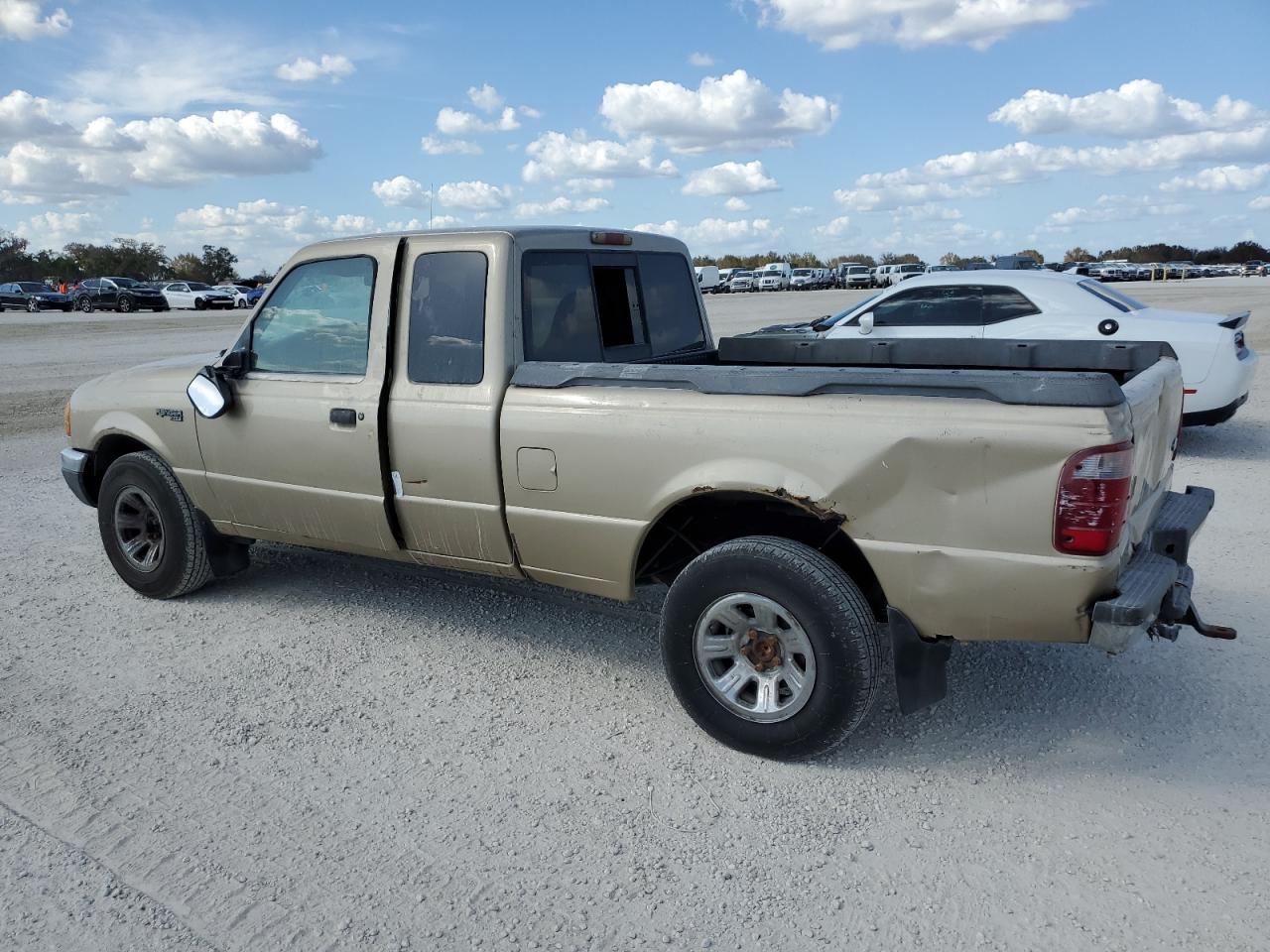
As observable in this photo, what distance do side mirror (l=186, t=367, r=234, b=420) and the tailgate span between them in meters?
3.95

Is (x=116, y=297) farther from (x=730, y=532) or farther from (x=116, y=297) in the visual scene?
(x=730, y=532)

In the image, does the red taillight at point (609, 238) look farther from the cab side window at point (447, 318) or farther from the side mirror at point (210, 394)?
the side mirror at point (210, 394)

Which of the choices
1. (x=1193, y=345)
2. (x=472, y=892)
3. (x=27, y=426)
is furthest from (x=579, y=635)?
(x=27, y=426)

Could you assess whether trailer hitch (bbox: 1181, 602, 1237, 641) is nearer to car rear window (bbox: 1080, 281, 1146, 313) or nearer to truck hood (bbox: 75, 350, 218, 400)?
truck hood (bbox: 75, 350, 218, 400)

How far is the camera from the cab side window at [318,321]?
15.4ft

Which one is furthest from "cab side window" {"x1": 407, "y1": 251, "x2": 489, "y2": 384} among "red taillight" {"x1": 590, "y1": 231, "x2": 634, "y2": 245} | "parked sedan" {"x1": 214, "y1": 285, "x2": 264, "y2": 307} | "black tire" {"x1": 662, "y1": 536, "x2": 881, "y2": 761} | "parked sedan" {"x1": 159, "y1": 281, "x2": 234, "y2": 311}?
"parked sedan" {"x1": 214, "y1": 285, "x2": 264, "y2": 307}

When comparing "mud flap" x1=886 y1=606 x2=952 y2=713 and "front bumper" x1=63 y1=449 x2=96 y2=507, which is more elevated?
"front bumper" x1=63 y1=449 x2=96 y2=507

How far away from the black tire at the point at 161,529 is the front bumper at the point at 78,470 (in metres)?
0.26

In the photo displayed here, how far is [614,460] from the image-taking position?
3.89 m

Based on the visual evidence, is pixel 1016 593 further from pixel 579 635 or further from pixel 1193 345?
pixel 1193 345

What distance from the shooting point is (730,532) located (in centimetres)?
429

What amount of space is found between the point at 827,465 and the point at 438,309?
6.34ft

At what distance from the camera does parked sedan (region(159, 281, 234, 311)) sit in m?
46.2

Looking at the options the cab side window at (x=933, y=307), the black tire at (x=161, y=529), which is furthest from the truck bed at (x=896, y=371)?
the cab side window at (x=933, y=307)
